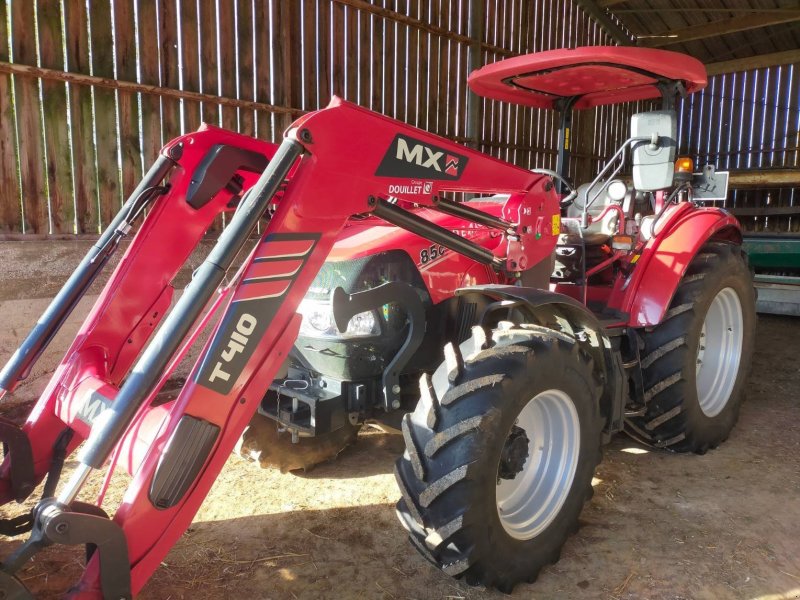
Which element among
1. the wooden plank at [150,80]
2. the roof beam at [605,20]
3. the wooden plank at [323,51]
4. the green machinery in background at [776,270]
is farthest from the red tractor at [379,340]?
the roof beam at [605,20]

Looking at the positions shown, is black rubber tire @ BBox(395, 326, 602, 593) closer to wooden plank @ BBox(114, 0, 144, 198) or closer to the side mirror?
the side mirror

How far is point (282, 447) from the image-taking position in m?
3.24

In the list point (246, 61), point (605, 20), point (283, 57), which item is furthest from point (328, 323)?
point (605, 20)

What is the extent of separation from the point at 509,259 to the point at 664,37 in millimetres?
9897

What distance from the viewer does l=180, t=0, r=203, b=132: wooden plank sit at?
18.7ft

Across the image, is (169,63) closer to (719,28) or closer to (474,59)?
(474,59)

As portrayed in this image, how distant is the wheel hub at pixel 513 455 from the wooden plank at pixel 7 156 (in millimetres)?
4295

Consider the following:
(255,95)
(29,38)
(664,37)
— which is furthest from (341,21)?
(664,37)

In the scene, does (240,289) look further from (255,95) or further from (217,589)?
(255,95)

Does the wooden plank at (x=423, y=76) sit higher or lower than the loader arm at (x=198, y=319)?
higher

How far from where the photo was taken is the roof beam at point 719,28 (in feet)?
29.8

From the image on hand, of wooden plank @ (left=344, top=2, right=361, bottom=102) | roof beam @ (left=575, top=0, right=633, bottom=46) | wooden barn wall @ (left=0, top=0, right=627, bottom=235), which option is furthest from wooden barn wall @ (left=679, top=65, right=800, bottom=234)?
wooden plank @ (left=344, top=2, right=361, bottom=102)

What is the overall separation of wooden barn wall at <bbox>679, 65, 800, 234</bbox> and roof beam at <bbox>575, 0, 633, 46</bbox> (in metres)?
1.57

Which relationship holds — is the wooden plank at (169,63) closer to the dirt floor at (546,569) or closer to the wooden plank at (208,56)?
the wooden plank at (208,56)
